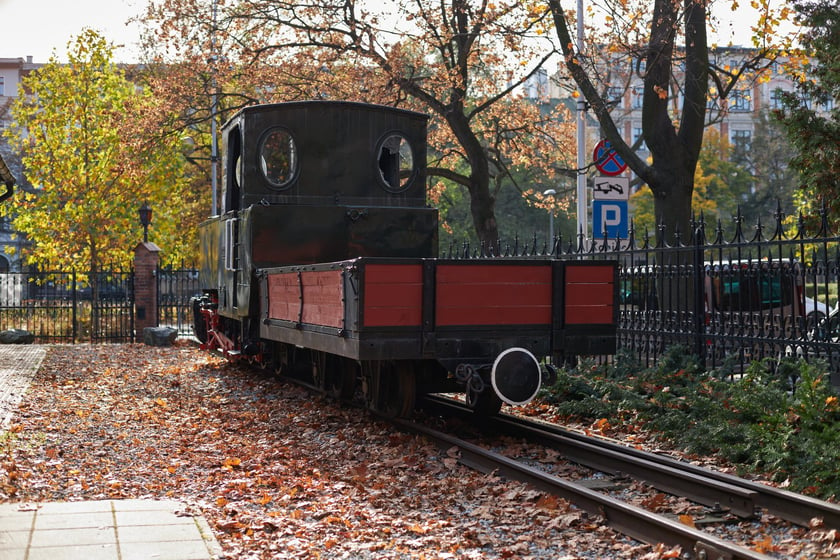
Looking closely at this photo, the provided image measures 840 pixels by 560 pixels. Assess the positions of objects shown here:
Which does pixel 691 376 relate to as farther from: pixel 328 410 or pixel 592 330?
pixel 328 410

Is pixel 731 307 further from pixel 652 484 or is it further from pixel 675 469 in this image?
pixel 652 484

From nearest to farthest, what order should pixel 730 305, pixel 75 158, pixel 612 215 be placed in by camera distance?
pixel 730 305 < pixel 612 215 < pixel 75 158

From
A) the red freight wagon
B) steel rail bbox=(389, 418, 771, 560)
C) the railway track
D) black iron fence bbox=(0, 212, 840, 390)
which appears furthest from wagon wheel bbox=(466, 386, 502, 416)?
black iron fence bbox=(0, 212, 840, 390)

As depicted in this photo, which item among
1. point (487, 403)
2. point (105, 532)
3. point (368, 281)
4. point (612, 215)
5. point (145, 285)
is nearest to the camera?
point (105, 532)

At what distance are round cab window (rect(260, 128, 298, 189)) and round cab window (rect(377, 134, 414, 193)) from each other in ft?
3.55

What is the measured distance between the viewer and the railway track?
580 centimetres

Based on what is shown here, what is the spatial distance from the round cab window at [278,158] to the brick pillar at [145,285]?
1332 centimetres

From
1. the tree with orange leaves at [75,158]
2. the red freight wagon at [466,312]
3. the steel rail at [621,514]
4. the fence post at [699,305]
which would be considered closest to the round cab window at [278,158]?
the red freight wagon at [466,312]

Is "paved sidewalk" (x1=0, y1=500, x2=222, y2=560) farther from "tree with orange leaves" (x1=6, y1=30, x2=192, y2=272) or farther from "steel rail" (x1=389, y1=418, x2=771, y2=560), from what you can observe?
"tree with orange leaves" (x1=6, y1=30, x2=192, y2=272)

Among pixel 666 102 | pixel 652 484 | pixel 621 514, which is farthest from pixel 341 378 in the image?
pixel 666 102

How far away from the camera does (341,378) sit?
11.3 meters

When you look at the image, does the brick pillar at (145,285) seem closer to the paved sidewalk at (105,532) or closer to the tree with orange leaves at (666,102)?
the tree with orange leaves at (666,102)

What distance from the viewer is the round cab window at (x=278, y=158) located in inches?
480

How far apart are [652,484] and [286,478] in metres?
2.79
